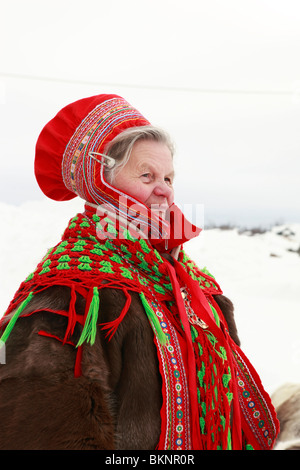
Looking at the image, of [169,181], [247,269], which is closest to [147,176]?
[169,181]

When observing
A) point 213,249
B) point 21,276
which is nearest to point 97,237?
point 21,276

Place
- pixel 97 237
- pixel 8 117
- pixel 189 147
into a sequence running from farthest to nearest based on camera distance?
pixel 189 147
pixel 8 117
pixel 97 237

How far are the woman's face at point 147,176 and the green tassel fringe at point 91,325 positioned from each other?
33 cm

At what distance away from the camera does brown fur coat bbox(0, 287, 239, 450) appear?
76 cm

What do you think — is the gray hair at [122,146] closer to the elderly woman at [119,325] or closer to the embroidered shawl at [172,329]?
the elderly woman at [119,325]

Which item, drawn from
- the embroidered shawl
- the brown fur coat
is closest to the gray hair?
the embroidered shawl

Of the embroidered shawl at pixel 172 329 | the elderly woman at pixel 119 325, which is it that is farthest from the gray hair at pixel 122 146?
the embroidered shawl at pixel 172 329

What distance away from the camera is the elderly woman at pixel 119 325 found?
2.57 ft

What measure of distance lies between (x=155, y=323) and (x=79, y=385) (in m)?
0.23

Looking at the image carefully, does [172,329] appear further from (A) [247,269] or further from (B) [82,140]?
(A) [247,269]

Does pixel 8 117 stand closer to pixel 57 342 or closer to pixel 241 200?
pixel 241 200

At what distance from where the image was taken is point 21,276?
8.11ft

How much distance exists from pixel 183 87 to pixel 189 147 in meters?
0.35

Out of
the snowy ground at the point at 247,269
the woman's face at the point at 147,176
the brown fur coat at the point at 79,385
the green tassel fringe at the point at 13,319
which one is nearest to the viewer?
the brown fur coat at the point at 79,385
